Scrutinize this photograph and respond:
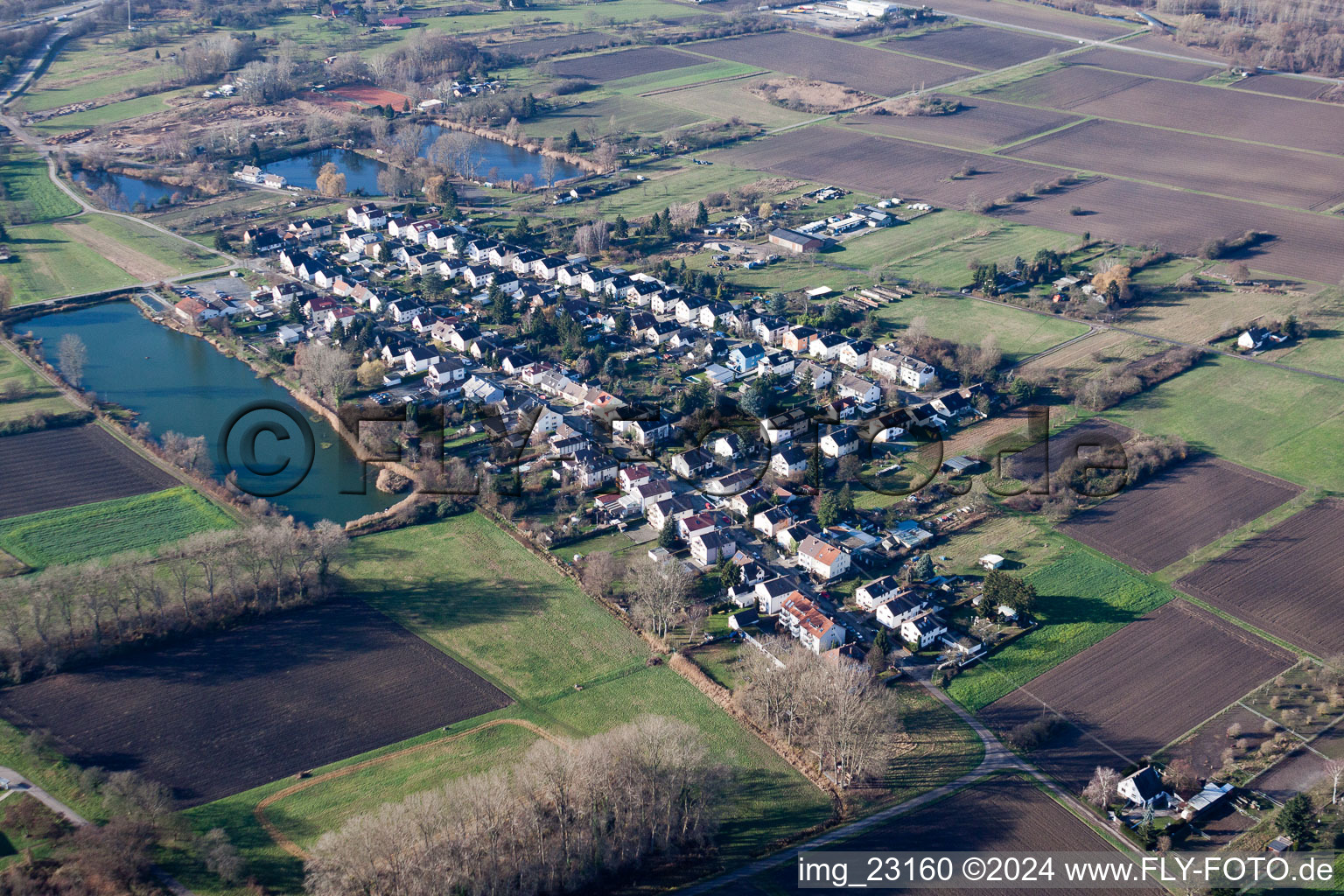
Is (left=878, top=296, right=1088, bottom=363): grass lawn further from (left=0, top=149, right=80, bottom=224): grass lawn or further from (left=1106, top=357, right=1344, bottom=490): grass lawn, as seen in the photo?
(left=0, top=149, right=80, bottom=224): grass lawn

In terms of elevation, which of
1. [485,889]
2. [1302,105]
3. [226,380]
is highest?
[1302,105]

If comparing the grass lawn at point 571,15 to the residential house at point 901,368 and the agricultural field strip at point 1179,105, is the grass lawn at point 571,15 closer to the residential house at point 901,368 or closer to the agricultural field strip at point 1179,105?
the agricultural field strip at point 1179,105

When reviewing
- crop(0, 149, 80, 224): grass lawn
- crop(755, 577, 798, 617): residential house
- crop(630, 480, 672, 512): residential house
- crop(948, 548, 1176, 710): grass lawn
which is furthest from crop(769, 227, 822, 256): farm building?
crop(0, 149, 80, 224): grass lawn

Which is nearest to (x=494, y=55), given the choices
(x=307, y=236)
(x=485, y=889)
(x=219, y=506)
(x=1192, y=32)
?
(x=307, y=236)

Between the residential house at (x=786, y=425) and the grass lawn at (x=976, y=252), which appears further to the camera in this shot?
the grass lawn at (x=976, y=252)

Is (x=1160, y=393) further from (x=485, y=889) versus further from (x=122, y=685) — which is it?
(x=122, y=685)

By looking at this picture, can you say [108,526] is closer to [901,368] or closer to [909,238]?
[901,368]

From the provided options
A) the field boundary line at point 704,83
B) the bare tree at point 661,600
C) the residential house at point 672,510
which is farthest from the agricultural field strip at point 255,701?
the field boundary line at point 704,83
